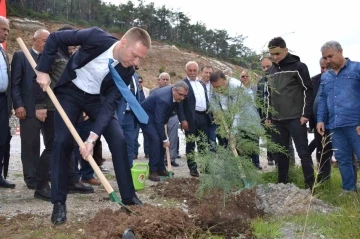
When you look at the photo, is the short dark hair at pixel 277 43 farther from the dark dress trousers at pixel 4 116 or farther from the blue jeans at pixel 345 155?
the dark dress trousers at pixel 4 116

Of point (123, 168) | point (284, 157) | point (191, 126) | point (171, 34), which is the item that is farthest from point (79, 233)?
point (171, 34)

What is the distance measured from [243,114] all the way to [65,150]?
76.7 inches

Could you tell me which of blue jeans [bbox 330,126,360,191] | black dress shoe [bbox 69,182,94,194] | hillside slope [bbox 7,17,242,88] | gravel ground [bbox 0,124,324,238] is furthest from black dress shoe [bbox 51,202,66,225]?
hillside slope [bbox 7,17,242,88]

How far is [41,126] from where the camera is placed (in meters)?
5.25

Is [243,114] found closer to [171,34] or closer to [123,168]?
[123,168]

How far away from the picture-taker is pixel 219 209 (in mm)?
3559

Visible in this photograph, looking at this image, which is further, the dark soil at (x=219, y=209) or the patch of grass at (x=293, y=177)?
the patch of grass at (x=293, y=177)

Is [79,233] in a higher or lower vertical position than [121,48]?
lower

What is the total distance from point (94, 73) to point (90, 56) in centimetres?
17

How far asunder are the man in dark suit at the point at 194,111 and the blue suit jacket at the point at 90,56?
9.63ft

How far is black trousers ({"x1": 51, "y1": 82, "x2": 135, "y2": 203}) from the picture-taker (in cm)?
381

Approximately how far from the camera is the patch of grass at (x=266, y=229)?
3.26 meters

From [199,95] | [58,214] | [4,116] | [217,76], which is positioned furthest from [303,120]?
[4,116]

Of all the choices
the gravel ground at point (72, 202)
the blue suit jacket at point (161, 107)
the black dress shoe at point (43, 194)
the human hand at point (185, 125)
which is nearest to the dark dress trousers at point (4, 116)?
the gravel ground at point (72, 202)
